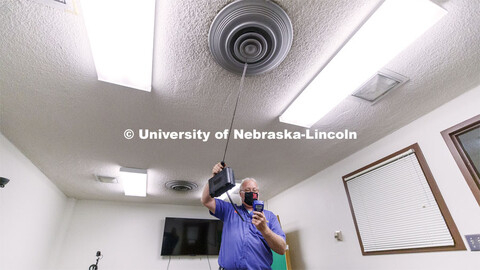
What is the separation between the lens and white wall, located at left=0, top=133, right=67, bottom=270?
2285mm

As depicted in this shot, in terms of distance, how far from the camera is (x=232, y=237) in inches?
60.1

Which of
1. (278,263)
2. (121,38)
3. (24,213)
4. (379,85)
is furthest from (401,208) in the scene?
(24,213)

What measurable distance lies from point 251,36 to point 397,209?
7.33ft

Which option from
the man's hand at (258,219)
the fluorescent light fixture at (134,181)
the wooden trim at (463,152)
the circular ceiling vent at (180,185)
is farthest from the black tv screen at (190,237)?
the wooden trim at (463,152)

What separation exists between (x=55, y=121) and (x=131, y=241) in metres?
2.99

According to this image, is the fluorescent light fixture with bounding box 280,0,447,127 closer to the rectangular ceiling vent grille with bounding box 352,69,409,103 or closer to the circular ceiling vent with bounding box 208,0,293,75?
the rectangular ceiling vent grille with bounding box 352,69,409,103

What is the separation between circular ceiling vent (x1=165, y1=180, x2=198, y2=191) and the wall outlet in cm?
312

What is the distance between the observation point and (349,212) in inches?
111

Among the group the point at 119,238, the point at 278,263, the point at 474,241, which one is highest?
the point at 119,238

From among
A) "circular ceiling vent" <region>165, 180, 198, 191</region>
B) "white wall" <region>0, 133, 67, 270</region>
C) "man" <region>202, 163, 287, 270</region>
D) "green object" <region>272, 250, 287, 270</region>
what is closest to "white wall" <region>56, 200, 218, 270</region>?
"white wall" <region>0, 133, 67, 270</region>

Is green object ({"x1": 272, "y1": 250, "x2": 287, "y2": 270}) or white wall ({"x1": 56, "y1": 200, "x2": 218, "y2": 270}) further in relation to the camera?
white wall ({"x1": 56, "y1": 200, "x2": 218, "y2": 270})

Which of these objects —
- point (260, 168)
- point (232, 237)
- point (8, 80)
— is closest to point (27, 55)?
point (8, 80)

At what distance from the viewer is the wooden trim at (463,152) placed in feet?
5.75

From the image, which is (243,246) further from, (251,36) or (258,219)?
(251,36)
